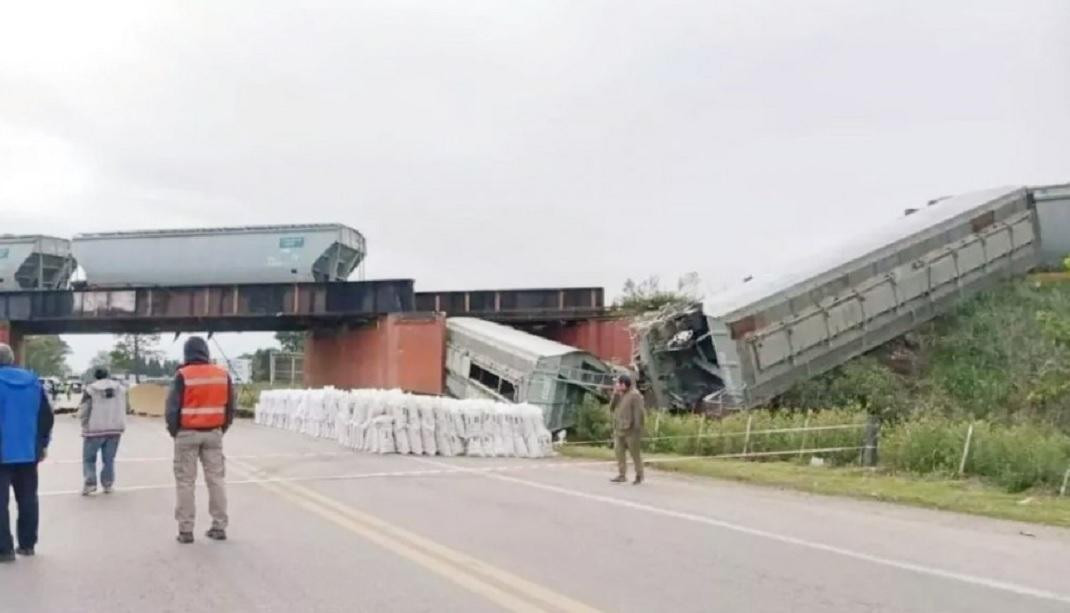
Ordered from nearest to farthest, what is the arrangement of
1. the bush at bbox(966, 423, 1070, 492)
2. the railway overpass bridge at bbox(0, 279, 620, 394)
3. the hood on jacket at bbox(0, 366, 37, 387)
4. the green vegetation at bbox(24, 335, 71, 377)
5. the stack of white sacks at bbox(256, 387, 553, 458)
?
the hood on jacket at bbox(0, 366, 37, 387), the bush at bbox(966, 423, 1070, 492), the stack of white sacks at bbox(256, 387, 553, 458), the railway overpass bridge at bbox(0, 279, 620, 394), the green vegetation at bbox(24, 335, 71, 377)

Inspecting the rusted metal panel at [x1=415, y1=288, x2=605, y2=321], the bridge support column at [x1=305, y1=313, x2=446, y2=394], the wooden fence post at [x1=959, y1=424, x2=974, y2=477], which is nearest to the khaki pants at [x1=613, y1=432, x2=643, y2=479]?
the wooden fence post at [x1=959, y1=424, x2=974, y2=477]

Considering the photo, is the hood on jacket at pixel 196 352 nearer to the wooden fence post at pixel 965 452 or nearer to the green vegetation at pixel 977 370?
the wooden fence post at pixel 965 452

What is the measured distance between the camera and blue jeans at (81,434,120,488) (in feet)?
40.4

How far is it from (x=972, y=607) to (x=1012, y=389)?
57.7 feet

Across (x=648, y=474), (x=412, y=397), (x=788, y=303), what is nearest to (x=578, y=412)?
(x=788, y=303)

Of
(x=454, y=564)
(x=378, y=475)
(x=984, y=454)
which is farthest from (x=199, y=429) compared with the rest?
(x=984, y=454)

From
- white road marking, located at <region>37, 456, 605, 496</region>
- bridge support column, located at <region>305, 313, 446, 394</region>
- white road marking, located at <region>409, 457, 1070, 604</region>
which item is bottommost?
white road marking, located at <region>409, 457, 1070, 604</region>

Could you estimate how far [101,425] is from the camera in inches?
488

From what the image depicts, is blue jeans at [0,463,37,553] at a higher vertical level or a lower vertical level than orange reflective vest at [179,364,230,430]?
lower

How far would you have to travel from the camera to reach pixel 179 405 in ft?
28.6

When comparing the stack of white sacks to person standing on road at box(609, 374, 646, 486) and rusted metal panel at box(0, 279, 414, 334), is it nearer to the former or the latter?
person standing on road at box(609, 374, 646, 486)

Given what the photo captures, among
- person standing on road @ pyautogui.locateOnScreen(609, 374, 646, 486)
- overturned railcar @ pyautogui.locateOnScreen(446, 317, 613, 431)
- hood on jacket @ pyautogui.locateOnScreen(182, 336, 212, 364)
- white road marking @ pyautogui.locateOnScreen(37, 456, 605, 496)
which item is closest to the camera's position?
hood on jacket @ pyautogui.locateOnScreen(182, 336, 212, 364)

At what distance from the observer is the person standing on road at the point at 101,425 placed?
1233 centimetres

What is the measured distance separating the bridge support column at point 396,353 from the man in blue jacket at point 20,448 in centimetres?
2478
